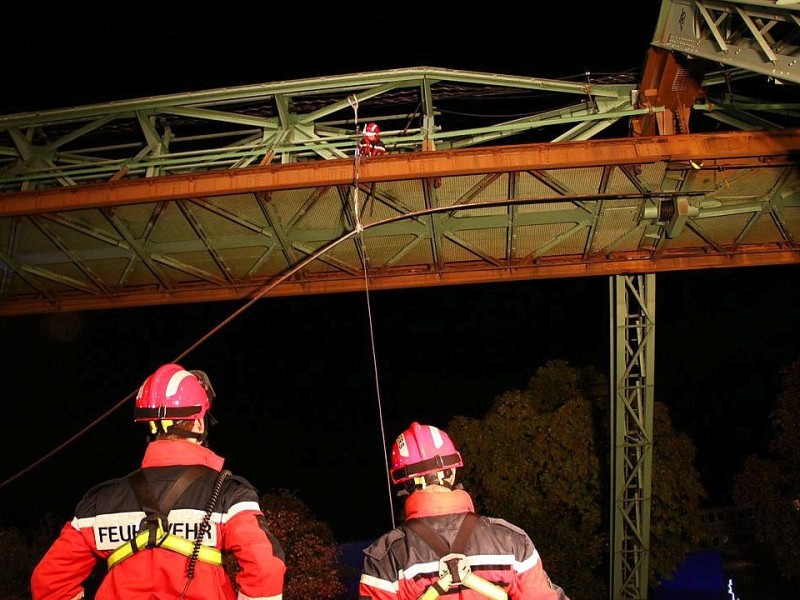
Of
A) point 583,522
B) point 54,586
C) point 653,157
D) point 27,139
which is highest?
point 27,139

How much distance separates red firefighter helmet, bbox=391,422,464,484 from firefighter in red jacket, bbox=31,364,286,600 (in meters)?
0.77

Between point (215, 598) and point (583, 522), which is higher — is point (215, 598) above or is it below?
above

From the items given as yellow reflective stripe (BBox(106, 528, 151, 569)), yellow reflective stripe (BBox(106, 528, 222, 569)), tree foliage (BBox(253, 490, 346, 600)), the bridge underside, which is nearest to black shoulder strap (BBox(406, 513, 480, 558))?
yellow reflective stripe (BBox(106, 528, 222, 569))

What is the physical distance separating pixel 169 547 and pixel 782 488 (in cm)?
1856

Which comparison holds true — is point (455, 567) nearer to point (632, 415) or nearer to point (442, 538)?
point (442, 538)

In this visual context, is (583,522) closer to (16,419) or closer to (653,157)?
(653,157)

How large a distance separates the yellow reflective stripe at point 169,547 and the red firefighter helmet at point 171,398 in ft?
2.02

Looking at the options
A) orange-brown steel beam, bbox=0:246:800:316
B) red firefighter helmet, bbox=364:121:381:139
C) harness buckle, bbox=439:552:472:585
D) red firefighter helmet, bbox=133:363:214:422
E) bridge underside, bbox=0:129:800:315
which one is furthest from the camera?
orange-brown steel beam, bbox=0:246:800:316

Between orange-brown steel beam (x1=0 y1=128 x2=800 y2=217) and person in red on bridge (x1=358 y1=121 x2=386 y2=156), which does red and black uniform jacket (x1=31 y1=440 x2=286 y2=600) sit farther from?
person in red on bridge (x1=358 y1=121 x2=386 y2=156)

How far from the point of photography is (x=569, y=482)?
52.5 feet

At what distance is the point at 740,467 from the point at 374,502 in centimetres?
1484

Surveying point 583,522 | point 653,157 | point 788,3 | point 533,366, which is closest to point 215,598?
point 788,3

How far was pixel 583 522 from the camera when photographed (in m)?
15.8

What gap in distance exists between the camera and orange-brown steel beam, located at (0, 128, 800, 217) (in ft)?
26.3
